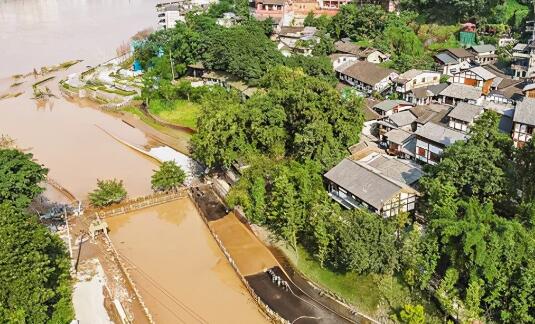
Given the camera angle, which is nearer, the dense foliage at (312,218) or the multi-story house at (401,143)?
the dense foliage at (312,218)

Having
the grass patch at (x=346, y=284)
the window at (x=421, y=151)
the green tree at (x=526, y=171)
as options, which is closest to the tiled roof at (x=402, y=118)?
the window at (x=421, y=151)

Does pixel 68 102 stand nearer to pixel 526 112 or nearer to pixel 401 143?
pixel 401 143

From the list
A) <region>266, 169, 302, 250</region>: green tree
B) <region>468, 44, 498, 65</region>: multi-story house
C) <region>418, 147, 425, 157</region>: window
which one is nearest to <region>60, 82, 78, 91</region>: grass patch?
<region>266, 169, 302, 250</region>: green tree

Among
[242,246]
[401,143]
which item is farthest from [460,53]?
[242,246]

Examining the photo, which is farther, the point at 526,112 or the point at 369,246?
the point at 526,112

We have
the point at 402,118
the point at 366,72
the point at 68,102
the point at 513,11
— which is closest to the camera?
the point at 402,118

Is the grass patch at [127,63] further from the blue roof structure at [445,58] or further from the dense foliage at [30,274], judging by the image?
the dense foliage at [30,274]

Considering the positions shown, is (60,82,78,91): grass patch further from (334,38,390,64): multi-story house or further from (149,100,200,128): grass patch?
(334,38,390,64): multi-story house
